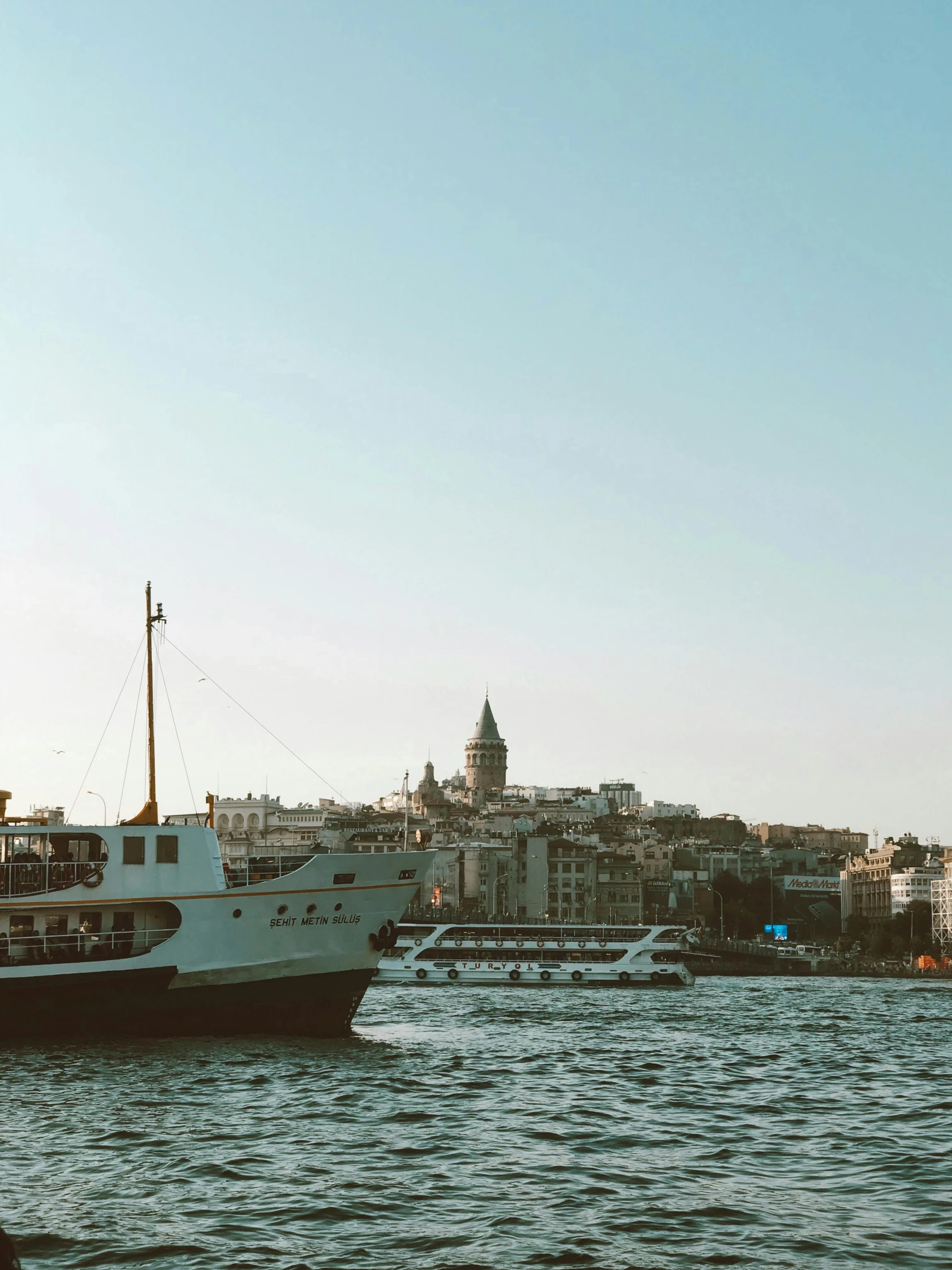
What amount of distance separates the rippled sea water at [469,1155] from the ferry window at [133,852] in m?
4.41

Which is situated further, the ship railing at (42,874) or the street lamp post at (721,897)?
the street lamp post at (721,897)

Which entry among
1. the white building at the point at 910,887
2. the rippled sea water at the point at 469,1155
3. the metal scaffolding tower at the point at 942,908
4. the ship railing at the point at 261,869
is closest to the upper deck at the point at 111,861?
the ship railing at the point at 261,869

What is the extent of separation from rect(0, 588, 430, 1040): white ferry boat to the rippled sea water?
3.99ft

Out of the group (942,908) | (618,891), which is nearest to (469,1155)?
(618,891)

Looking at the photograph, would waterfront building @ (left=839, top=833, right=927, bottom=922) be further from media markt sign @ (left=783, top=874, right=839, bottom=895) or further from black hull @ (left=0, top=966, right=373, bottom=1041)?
black hull @ (left=0, top=966, right=373, bottom=1041)

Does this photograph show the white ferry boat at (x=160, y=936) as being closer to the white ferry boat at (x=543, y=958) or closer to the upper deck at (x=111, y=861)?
the upper deck at (x=111, y=861)

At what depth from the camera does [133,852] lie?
114 ft

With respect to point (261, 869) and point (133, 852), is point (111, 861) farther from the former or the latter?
point (261, 869)

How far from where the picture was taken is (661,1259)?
48.5 ft

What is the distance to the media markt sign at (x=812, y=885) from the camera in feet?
617

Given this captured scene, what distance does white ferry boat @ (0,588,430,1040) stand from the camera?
33406 millimetres

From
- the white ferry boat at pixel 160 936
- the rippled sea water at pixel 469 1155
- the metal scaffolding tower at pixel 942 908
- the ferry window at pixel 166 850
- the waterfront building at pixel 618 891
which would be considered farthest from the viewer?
the metal scaffolding tower at pixel 942 908

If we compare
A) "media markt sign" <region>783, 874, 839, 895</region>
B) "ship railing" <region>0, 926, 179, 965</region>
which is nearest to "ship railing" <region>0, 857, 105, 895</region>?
"ship railing" <region>0, 926, 179, 965</region>

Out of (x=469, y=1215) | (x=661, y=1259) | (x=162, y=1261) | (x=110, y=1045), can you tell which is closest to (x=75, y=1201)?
(x=162, y=1261)
